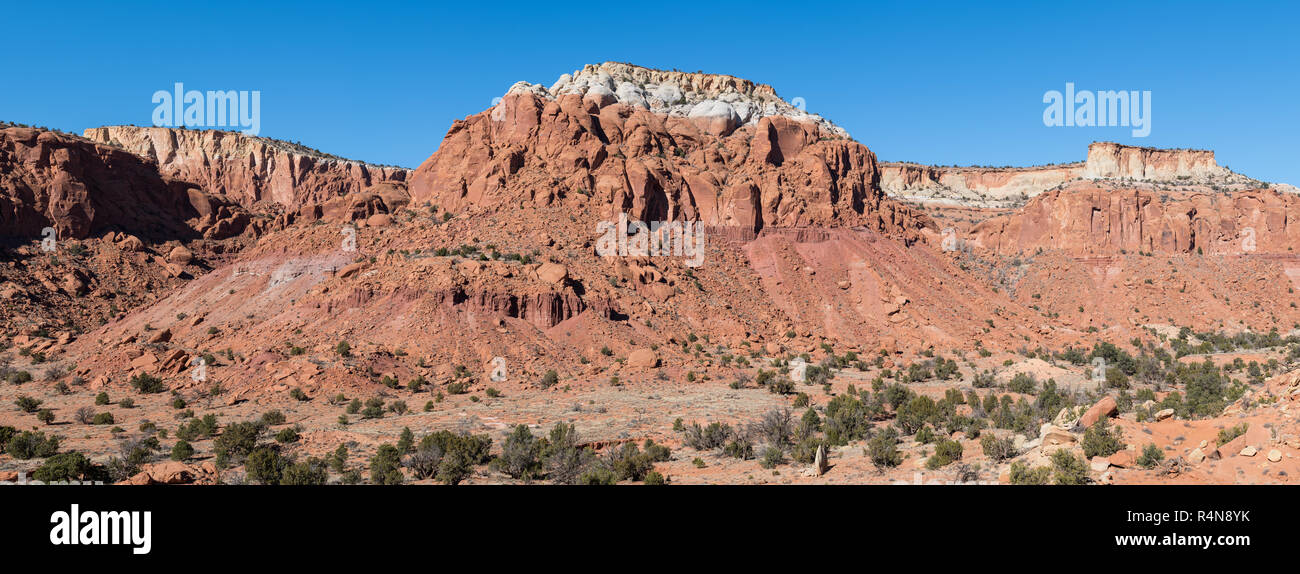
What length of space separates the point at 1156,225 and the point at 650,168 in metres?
50.3

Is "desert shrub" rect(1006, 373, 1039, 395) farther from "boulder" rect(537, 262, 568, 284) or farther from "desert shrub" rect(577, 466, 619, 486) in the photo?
"boulder" rect(537, 262, 568, 284)

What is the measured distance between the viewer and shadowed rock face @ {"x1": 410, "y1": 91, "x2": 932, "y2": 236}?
162ft

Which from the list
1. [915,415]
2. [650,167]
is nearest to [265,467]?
[915,415]

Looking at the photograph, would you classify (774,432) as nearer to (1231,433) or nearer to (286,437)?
(1231,433)

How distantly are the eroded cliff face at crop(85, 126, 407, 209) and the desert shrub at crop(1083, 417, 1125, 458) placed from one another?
96044 millimetres

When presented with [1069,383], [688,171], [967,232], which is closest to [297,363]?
[688,171]

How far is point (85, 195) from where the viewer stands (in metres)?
49.7

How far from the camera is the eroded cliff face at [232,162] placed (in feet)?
311

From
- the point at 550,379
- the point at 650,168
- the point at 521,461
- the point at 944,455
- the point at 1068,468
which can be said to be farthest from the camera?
the point at 650,168

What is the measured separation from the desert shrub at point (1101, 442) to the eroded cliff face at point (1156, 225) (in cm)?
5736

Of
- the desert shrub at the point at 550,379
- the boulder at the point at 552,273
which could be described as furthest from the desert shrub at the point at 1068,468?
the boulder at the point at 552,273

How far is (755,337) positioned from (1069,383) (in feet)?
56.1

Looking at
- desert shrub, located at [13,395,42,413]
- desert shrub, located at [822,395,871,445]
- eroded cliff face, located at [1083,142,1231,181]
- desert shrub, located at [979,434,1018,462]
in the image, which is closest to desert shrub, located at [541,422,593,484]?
desert shrub, located at [822,395,871,445]

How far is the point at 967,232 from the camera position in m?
69.4
